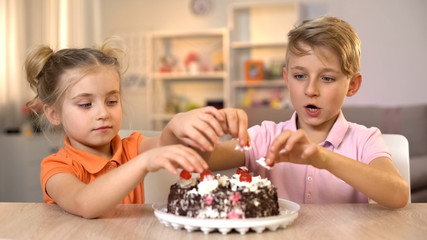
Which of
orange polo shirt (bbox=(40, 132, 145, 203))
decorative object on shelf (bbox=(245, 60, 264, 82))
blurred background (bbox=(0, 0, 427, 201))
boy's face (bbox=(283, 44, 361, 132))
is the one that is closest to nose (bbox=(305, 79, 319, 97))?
boy's face (bbox=(283, 44, 361, 132))

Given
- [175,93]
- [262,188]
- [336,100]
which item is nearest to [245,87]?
[175,93]

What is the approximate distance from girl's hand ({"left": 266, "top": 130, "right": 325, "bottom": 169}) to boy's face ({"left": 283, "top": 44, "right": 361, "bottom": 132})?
0.39 metres

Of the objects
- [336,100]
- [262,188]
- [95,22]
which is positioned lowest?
[262,188]

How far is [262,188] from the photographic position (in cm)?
93

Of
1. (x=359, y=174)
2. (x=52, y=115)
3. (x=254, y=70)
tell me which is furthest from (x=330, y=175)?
(x=254, y=70)

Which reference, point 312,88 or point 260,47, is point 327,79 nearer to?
point 312,88

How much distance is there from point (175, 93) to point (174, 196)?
6.06 metres

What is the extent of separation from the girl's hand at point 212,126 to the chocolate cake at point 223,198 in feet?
0.22

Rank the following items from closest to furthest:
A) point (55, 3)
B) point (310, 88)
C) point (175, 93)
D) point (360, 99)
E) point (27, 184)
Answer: point (310, 88), point (27, 184), point (55, 3), point (360, 99), point (175, 93)

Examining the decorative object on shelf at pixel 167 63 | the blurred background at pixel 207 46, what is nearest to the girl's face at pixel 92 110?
the blurred background at pixel 207 46

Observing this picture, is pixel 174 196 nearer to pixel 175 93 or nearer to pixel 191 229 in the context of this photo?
pixel 191 229

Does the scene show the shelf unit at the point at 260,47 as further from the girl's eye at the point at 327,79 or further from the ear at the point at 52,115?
the ear at the point at 52,115

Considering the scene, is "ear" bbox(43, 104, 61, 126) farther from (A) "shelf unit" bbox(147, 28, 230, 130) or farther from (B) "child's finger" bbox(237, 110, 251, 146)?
(A) "shelf unit" bbox(147, 28, 230, 130)

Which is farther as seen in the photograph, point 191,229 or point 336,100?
point 336,100
